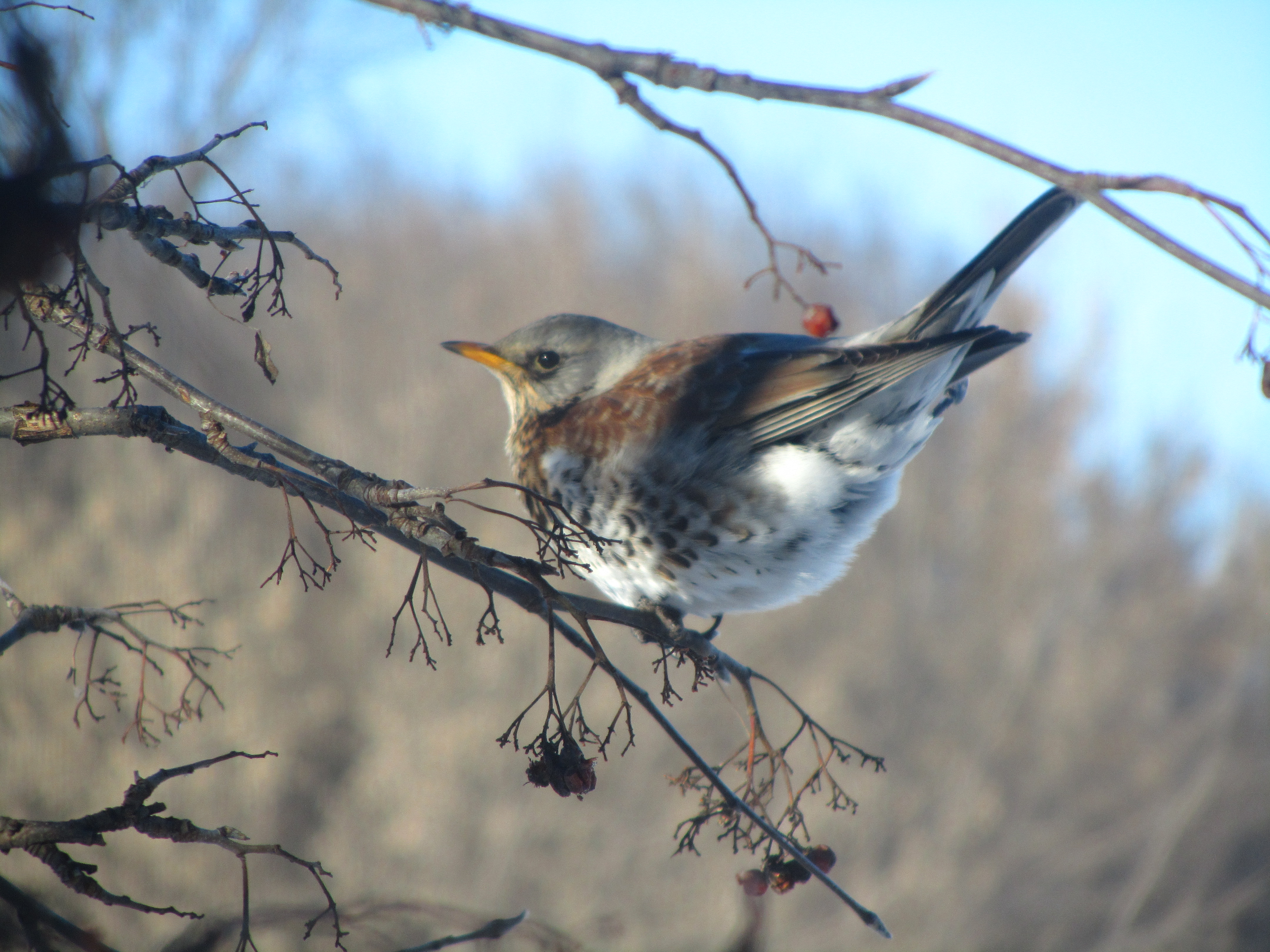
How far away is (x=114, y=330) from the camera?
2.21ft

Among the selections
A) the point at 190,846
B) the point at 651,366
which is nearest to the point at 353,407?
the point at 190,846

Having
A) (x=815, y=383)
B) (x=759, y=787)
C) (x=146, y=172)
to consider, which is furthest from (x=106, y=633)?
(x=815, y=383)

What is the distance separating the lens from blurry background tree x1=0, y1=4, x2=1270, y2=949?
812 centimetres

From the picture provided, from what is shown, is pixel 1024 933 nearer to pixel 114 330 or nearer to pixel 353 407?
pixel 353 407

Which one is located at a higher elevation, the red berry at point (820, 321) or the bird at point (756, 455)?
the red berry at point (820, 321)

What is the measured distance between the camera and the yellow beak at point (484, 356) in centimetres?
189

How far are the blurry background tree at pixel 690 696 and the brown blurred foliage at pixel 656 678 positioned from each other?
1.4 inches

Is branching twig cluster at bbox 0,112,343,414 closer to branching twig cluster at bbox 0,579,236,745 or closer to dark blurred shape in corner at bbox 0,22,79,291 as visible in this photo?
dark blurred shape in corner at bbox 0,22,79,291

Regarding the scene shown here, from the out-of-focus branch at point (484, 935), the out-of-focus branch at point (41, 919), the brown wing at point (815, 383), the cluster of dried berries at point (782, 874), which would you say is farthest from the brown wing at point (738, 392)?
the out-of-focus branch at point (41, 919)

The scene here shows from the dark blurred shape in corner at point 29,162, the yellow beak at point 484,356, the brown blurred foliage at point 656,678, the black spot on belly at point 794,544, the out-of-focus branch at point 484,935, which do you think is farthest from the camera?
the brown blurred foliage at point 656,678

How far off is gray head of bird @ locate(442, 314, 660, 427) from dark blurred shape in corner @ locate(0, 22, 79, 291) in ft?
4.45

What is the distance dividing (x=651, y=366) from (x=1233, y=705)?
34.9 feet

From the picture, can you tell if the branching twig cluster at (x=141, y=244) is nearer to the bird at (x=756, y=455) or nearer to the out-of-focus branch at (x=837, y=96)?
the out-of-focus branch at (x=837, y=96)

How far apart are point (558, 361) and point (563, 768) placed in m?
1.13
